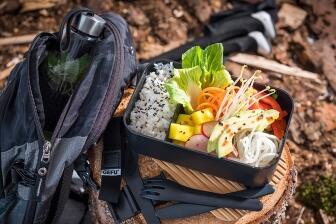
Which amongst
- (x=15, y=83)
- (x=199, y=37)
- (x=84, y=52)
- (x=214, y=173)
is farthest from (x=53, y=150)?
(x=199, y=37)

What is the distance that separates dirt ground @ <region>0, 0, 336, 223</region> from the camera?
2514mm

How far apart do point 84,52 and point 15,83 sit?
268 millimetres

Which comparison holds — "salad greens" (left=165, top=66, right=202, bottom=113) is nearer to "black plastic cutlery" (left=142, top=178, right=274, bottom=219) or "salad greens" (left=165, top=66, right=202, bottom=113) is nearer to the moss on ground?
"black plastic cutlery" (left=142, top=178, right=274, bottom=219)

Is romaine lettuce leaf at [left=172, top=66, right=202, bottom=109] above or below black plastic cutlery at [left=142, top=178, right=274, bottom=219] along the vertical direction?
above

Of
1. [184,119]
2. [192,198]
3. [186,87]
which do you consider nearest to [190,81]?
[186,87]

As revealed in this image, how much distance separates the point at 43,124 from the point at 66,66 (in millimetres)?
271

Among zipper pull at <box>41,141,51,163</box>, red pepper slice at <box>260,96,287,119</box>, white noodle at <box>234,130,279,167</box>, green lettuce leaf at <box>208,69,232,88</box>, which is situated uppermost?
green lettuce leaf at <box>208,69,232,88</box>

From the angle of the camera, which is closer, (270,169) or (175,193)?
(270,169)

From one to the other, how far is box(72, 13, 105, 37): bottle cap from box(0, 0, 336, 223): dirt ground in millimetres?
1173

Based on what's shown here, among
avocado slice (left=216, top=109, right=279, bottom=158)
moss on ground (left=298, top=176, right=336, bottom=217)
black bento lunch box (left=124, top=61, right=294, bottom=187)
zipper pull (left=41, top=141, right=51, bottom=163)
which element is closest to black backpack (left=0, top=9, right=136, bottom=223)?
zipper pull (left=41, top=141, right=51, bottom=163)

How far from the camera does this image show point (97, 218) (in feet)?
5.71

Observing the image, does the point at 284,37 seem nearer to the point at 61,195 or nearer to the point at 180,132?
the point at 180,132

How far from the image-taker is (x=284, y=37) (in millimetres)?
2992

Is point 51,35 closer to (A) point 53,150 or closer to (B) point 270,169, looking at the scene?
(A) point 53,150
